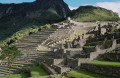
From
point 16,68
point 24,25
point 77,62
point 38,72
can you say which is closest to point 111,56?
point 77,62

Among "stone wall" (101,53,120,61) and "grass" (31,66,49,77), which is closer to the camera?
"stone wall" (101,53,120,61)

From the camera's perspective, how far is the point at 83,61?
21.4 meters

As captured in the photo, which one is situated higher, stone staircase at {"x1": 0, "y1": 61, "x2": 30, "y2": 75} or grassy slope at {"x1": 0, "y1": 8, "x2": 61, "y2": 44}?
grassy slope at {"x1": 0, "y1": 8, "x2": 61, "y2": 44}

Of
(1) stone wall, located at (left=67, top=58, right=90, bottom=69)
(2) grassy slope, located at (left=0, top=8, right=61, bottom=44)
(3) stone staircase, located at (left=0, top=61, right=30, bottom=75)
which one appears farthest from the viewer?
(2) grassy slope, located at (left=0, top=8, right=61, bottom=44)

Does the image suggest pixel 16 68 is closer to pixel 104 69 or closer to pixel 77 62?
pixel 77 62

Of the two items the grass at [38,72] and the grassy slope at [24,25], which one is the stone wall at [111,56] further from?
the grassy slope at [24,25]

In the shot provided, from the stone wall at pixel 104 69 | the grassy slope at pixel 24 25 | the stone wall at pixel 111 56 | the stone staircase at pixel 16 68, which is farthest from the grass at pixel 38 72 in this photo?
the grassy slope at pixel 24 25

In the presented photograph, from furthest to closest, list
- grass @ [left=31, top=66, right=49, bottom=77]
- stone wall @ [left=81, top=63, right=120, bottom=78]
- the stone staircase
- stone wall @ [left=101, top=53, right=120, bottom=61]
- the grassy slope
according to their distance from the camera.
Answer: the grassy slope, the stone staircase, grass @ [left=31, top=66, right=49, bottom=77], stone wall @ [left=101, top=53, right=120, bottom=61], stone wall @ [left=81, top=63, right=120, bottom=78]

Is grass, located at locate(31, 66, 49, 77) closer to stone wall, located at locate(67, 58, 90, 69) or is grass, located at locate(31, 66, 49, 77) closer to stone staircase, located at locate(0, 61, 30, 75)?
stone wall, located at locate(67, 58, 90, 69)

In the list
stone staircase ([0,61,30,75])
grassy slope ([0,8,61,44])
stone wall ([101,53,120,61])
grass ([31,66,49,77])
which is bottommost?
stone staircase ([0,61,30,75])

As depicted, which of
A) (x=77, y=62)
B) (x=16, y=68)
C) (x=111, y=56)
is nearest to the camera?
(x=111, y=56)

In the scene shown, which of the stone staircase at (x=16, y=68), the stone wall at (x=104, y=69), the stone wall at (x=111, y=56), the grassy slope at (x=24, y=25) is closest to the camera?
the stone wall at (x=104, y=69)

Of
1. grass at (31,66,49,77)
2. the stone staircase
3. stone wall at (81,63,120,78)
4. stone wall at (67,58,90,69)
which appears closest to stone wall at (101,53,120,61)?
stone wall at (67,58,90,69)

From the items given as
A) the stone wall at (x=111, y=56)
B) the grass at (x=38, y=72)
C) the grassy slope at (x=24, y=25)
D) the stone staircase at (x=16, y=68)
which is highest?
the grassy slope at (x=24, y=25)
